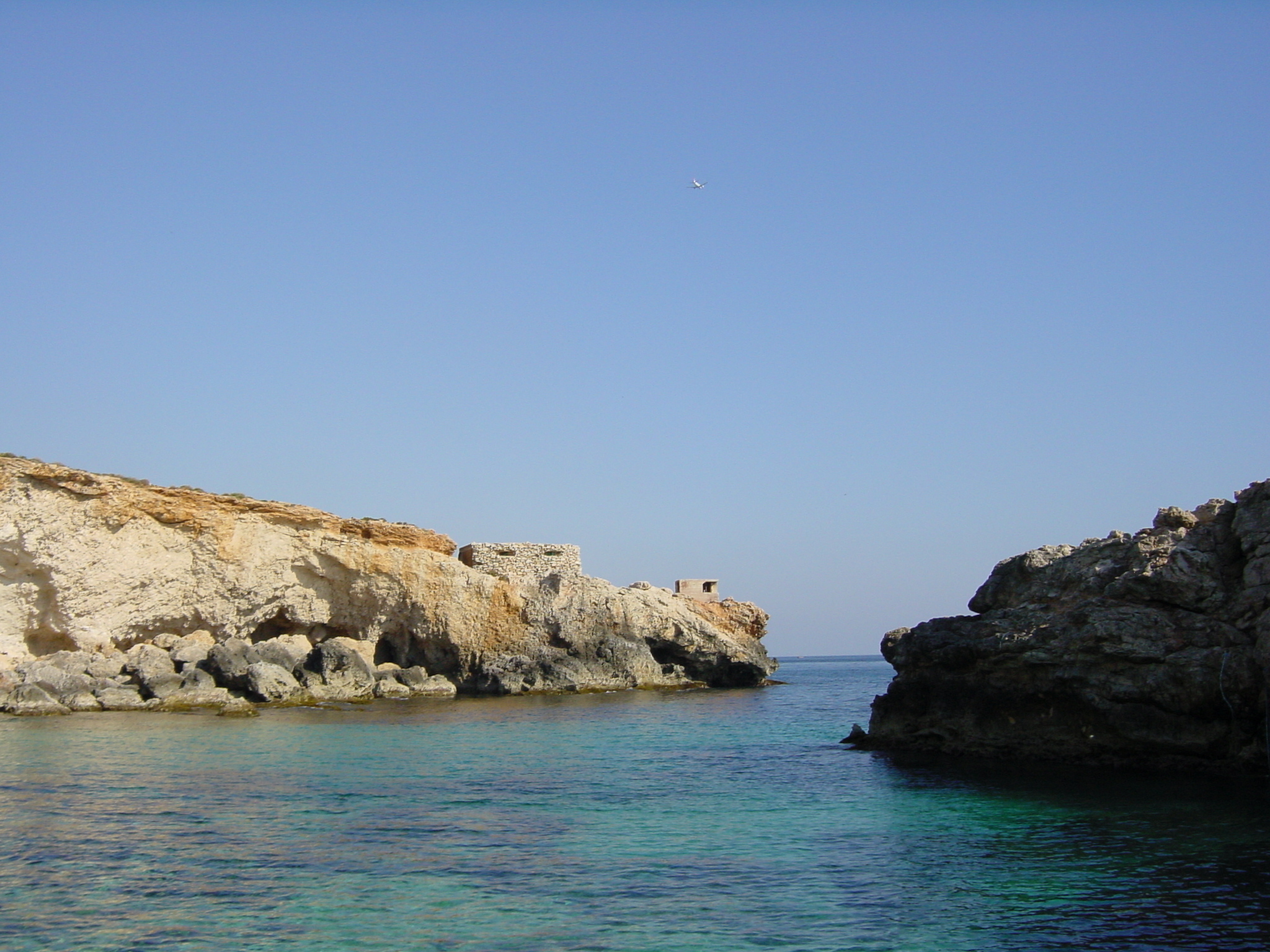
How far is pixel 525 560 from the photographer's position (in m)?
42.6

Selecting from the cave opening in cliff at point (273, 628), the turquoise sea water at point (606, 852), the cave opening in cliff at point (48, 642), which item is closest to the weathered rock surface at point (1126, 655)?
the turquoise sea water at point (606, 852)

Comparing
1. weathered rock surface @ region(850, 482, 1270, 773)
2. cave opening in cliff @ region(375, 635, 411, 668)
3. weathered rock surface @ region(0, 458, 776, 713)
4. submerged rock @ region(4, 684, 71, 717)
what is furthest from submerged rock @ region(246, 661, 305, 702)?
weathered rock surface @ region(850, 482, 1270, 773)

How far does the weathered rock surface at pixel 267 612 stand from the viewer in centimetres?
3134

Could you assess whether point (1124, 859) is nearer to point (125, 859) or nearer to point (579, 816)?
point (579, 816)

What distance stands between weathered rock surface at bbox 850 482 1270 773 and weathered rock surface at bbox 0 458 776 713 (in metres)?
19.3

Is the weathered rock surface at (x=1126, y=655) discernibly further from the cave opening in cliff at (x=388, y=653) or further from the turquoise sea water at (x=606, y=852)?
the cave opening in cliff at (x=388, y=653)

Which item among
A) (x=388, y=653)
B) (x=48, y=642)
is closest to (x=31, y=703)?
(x=48, y=642)

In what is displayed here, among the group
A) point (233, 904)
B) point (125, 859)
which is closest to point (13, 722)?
point (125, 859)

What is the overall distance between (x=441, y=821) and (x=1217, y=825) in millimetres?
9799

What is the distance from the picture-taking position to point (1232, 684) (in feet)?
50.6

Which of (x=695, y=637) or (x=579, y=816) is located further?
(x=695, y=637)

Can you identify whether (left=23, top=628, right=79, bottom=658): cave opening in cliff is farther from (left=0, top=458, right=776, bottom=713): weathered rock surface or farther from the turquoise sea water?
the turquoise sea water

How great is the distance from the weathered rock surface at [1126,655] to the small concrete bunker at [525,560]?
2349 centimetres

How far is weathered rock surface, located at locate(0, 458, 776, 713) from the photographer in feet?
103
